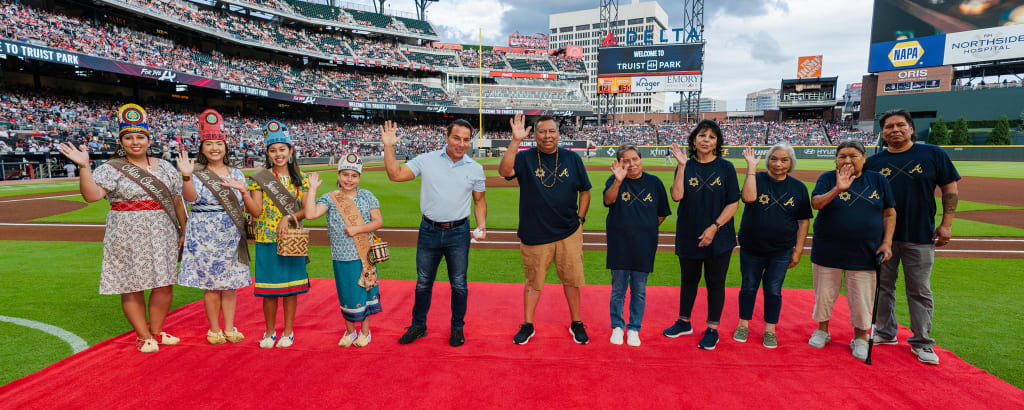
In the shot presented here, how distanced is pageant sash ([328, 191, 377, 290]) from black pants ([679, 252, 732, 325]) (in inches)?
119

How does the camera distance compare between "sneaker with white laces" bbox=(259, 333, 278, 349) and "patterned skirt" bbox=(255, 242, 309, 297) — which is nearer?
"patterned skirt" bbox=(255, 242, 309, 297)

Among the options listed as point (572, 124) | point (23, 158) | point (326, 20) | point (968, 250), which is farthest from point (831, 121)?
point (23, 158)

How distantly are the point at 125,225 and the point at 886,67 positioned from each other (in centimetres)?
6863

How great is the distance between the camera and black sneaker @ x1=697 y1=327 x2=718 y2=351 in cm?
418

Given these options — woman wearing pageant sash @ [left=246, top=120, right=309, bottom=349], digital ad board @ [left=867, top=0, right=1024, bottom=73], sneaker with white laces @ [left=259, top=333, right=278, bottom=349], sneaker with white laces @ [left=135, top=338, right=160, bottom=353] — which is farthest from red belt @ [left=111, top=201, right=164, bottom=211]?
digital ad board @ [left=867, top=0, right=1024, bottom=73]

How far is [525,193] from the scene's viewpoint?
4.29 metres

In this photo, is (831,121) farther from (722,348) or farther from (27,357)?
A: (27,357)

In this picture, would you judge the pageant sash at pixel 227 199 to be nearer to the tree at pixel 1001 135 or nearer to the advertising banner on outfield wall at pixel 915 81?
the tree at pixel 1001 135

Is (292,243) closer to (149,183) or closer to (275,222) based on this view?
(275,222)

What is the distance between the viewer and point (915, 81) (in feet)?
167

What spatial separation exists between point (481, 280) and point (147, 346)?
389cm

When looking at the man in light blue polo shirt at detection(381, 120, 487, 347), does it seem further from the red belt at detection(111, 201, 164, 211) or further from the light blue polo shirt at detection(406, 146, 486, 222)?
the red belt at detection(111, 201, 164, 211)

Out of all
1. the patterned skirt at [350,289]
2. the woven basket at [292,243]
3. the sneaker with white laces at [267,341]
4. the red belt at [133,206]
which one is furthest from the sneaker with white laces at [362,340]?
the red belt at [133,206]

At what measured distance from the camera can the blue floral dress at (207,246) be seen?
13.3ft
